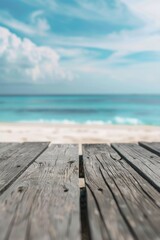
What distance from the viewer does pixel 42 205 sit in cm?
110

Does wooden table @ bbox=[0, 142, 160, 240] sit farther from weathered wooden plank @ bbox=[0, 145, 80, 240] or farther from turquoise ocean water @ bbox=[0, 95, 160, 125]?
turquoise ocean water @ bbox=[0, 95, 160, 125]

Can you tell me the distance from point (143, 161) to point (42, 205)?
3.16ft

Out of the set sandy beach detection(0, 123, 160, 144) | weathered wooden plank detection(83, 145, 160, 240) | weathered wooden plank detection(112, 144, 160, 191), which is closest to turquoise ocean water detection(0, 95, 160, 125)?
sandy beach detection(0, 123, 160, 144)

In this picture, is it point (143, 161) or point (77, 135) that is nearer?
point (143, 161)

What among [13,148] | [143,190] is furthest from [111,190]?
[13,148]

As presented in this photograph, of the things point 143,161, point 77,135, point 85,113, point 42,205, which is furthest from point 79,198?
point 85,113

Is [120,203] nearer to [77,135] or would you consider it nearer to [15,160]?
[15,160]

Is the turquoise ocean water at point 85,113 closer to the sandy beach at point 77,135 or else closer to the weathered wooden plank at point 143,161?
the sandy beach at point 77,135

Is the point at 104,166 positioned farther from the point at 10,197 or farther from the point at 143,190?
the point at 10,197

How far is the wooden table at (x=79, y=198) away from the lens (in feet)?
2.96

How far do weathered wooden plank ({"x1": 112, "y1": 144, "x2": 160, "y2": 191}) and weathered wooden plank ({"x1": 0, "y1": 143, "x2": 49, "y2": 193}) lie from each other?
647mm

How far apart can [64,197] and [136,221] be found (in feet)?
1.10

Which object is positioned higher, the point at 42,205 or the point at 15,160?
the point at 15,160

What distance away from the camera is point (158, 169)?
65.3 inches
